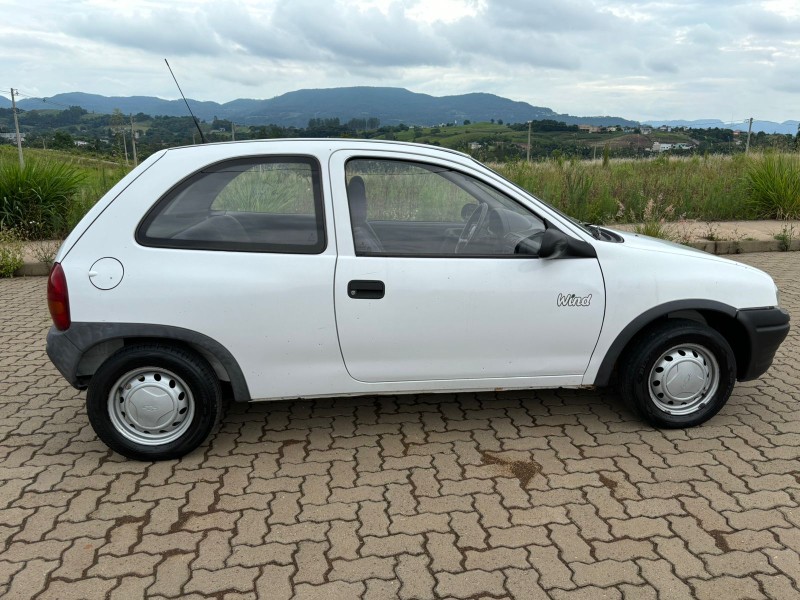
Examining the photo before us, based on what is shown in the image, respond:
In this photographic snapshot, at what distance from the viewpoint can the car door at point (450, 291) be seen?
148 inches

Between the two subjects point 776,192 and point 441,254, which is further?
point 776,192

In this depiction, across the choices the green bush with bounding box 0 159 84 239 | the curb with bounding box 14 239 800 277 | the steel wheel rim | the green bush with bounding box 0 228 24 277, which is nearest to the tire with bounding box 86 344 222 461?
the steel wheel rim

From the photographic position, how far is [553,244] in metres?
3.78

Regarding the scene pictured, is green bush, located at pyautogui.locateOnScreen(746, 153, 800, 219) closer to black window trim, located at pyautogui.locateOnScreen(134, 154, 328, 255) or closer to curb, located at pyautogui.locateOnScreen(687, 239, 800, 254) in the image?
curb, located at pyautogui.locateOnScreen(687, 239, 800, 254)

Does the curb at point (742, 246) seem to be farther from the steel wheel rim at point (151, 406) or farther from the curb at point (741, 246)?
the steel wheel rim at point (151, 406)

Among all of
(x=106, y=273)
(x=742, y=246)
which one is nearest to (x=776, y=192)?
(x=742, y=246)

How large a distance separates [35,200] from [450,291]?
8.93 m

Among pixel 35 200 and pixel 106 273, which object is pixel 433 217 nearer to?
pixel 106 273

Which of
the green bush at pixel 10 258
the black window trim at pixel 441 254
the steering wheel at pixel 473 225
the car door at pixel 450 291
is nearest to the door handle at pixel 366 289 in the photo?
the car door at pixel 450 291

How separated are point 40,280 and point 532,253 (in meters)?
7.11

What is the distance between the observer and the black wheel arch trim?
363 centimetres

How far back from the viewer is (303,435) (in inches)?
167

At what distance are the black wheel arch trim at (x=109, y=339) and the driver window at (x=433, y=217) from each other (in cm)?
97

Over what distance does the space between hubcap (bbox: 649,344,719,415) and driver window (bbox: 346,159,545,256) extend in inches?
44.9
